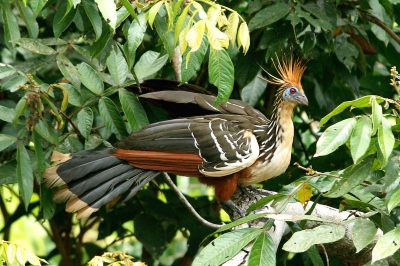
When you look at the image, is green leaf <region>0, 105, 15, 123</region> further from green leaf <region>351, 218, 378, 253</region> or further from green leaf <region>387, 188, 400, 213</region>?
green leaf <region>387, 188, 400, 213</region>

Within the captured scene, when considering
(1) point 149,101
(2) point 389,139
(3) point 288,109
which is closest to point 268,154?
(3) point 288,109

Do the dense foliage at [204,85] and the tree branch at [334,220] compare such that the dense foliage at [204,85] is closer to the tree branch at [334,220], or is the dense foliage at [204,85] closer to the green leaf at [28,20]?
the green leaf at [28,20]

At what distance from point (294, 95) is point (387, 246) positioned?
1.54 metres

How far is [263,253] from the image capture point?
7.56 ft

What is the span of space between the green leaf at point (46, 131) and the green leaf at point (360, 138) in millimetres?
1358

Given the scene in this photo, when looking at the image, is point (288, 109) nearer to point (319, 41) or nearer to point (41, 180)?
point (319, 41)

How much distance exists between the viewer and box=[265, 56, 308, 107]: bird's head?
355cm

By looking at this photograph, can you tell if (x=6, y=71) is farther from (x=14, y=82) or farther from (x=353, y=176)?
(x=353, y=176)

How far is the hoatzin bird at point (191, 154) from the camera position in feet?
10.7

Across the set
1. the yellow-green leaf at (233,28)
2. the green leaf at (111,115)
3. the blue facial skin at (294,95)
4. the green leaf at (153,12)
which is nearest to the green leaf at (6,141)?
the green leaf at (111,115)

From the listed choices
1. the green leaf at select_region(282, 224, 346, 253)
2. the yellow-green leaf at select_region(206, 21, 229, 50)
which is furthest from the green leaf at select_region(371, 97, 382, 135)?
the yellow-green leaf at select_region(206, 21, 229, 50)

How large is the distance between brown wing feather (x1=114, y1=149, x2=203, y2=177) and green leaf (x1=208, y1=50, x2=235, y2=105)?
0.93m

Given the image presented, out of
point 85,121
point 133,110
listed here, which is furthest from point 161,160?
point 85,121

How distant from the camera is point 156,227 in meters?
4.19
